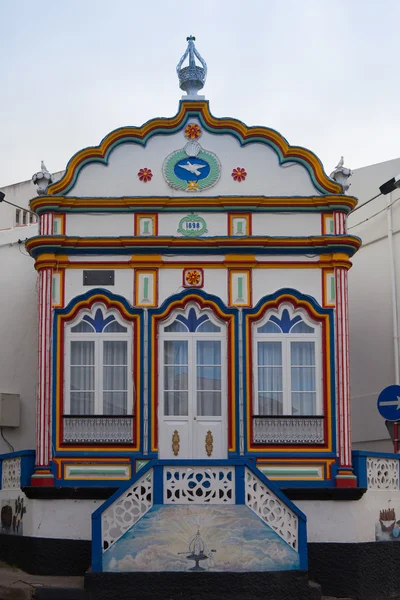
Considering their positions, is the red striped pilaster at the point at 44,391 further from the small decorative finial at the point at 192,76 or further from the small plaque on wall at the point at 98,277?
the small decorative finial at the point at 192,76

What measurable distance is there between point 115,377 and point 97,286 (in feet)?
4.80

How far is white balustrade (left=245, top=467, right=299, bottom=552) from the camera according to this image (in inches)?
545

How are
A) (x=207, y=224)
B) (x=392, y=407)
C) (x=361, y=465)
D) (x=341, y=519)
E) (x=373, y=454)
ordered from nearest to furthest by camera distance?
(x=341, y=519) < (x=361, y=465) < (x=373, y=454) < (x=392, y=407) < (x=207, y=224)

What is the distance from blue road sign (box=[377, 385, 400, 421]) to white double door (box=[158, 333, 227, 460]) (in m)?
2.53

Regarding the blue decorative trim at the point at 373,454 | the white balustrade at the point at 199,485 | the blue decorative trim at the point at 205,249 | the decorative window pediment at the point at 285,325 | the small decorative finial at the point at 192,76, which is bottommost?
the white balustrade at the point at 199,485

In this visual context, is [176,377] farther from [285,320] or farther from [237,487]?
[237,487]

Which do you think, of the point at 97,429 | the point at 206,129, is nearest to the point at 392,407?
the point at 97,429

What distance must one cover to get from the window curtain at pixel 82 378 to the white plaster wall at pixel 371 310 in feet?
21.8

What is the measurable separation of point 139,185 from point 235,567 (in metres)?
6.23

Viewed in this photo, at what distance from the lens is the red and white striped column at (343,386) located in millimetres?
15273

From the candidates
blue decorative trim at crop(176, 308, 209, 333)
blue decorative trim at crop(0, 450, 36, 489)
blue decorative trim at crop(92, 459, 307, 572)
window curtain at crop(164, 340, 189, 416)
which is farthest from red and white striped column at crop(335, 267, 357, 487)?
blue decorative trim at crop(0, 450, 36, 489)

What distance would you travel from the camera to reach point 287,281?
16078mm

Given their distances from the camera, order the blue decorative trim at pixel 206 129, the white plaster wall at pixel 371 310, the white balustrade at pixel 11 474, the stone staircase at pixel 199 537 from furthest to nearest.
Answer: the white plaster wall at pixel 371 310 → the blue decorative trim at pixel 206 129 → the white balustrade at pixel 11 474 → the stone staircase at pixel 199 537

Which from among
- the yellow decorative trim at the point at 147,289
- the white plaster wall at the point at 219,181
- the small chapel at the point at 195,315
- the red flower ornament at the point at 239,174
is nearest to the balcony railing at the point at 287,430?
the small chapel at the point at 195,315
